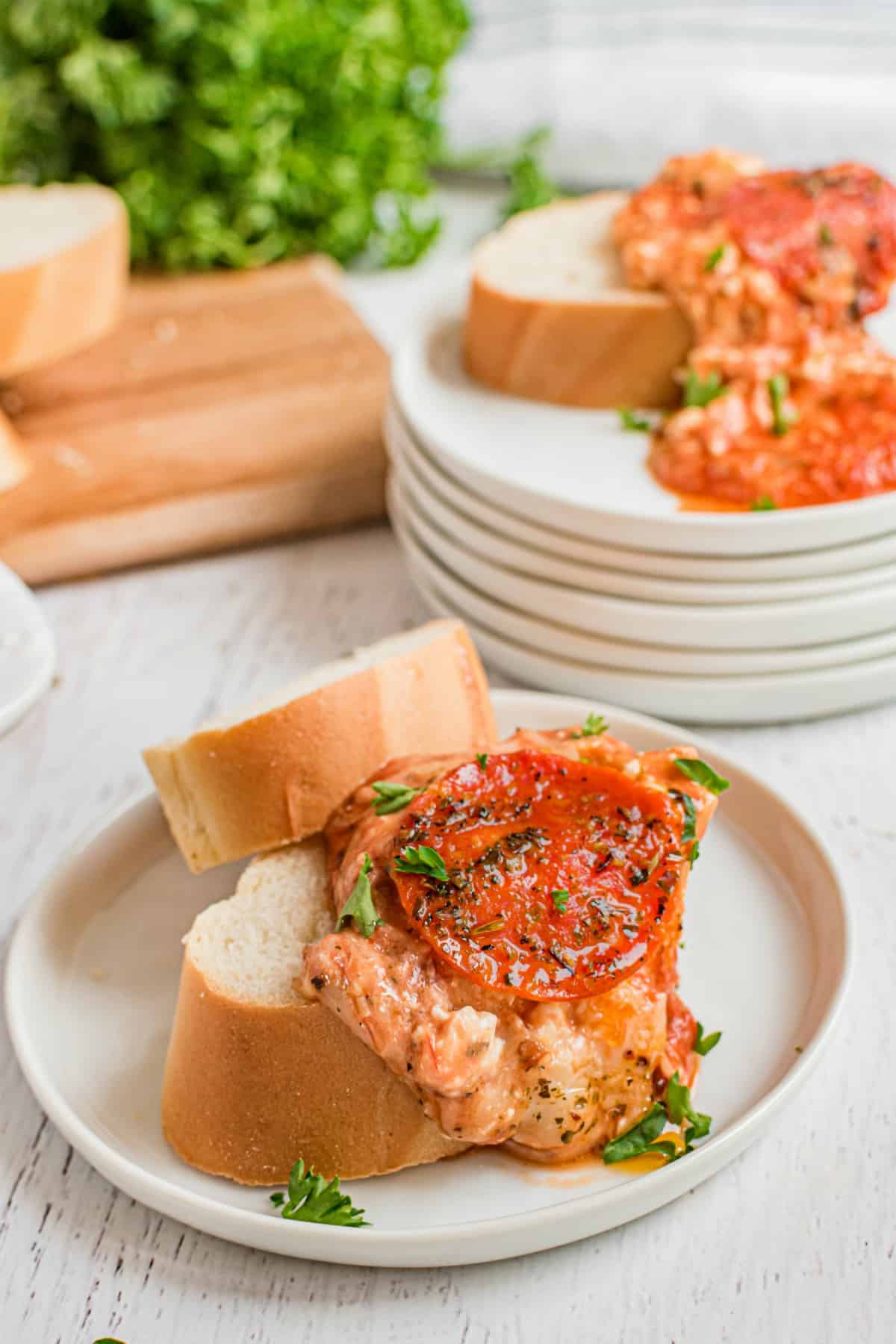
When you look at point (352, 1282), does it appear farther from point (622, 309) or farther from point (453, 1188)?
point (622, 309)

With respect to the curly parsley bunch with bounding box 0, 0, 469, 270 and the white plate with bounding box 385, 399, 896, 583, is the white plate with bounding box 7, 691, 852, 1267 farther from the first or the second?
the curly parsley bunch with bounding box 0, 0, 469, 270

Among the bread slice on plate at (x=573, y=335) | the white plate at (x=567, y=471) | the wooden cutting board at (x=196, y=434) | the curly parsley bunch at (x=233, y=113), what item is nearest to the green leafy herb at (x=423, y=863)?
the white plate at (x=567, y=471)

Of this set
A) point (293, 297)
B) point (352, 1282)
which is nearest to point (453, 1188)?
point (352, 1282)

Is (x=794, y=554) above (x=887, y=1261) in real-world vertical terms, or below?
above

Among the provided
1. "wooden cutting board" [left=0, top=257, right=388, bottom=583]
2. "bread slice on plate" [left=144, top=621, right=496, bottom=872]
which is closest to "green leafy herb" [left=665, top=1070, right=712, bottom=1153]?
"bread slice on plate" [left=144, top=621, right=496, bottom=872]

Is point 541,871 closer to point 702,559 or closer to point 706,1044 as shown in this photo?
point 706,1044
